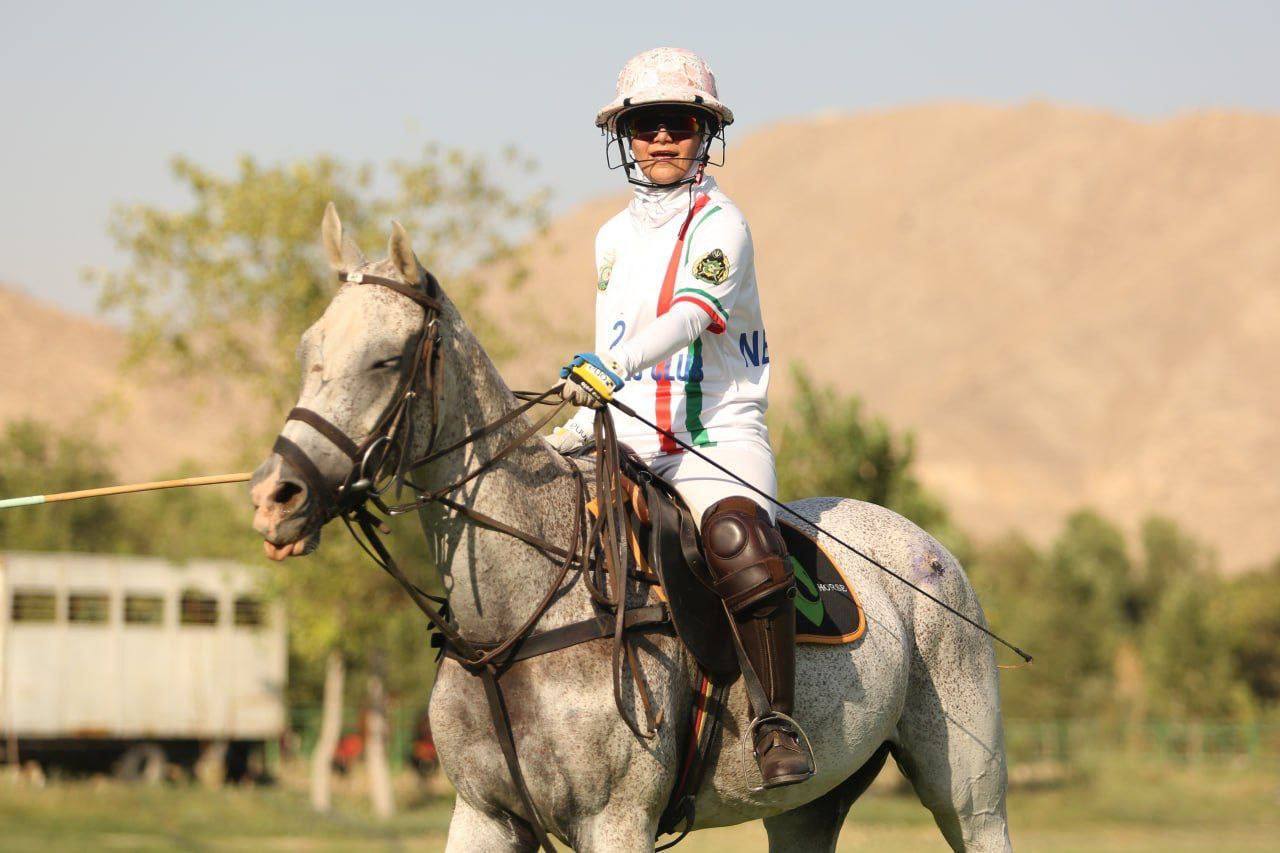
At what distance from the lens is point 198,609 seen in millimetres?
41656

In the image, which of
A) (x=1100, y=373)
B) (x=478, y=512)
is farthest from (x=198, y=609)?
(x=1100, y=373)

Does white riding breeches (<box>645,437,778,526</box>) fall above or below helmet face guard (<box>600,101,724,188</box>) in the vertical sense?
below

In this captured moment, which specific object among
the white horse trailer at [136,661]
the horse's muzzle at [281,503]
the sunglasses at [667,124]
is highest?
the sunglasses at [667,124]

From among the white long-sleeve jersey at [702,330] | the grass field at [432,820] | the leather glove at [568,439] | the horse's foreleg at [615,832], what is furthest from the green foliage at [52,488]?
the horse's foreleg at [615,832]

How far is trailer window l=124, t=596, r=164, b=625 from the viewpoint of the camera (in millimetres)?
40062

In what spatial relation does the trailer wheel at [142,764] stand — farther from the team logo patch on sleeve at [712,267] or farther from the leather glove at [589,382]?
the leather glove at [589,382]

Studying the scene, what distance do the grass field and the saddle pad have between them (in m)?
21.1

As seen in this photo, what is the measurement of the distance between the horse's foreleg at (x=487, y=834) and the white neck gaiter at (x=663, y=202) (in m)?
2.64

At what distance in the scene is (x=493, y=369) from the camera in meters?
6.52

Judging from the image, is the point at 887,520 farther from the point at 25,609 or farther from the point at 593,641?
the point at 25,609

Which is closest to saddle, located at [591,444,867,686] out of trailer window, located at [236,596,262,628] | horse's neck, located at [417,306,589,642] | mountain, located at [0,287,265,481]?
horse's neck, located at [417,306,589,642]

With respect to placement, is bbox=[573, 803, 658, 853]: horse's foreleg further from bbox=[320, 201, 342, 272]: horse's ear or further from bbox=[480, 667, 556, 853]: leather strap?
bbox=[320, 201, 342, 272]: horse's ear

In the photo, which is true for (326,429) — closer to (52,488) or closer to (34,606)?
(34,606)

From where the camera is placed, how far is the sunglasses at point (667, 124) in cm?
734
